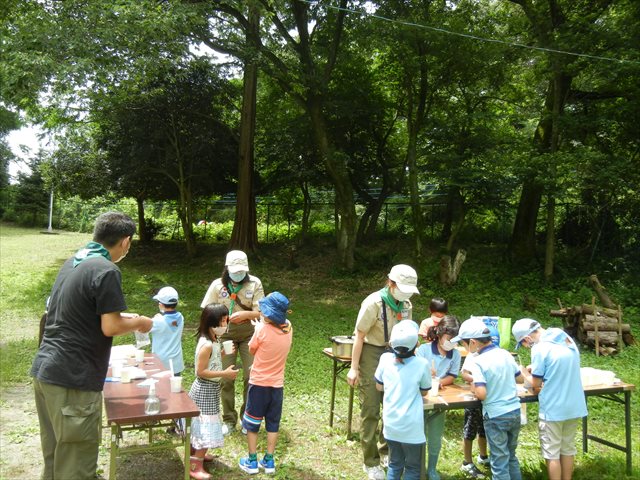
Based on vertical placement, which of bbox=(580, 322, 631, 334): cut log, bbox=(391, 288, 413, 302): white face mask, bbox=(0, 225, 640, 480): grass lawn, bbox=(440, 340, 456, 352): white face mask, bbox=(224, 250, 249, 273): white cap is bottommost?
bbox=(0, 225, 640, 480): grass lawn

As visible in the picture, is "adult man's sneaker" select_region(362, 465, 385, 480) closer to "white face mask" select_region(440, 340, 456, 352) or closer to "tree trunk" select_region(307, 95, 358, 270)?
"white face mask" select_region(440, 340, 456, 352)

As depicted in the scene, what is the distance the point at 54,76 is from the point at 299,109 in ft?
31.2

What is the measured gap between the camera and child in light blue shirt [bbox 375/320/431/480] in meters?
3.98

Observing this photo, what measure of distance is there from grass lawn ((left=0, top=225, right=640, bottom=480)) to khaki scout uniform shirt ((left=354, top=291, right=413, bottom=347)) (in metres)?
1.29

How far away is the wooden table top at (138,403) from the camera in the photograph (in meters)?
3.63

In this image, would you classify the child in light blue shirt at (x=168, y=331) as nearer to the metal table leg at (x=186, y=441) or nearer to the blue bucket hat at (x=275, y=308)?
the blue bucket hat at (x=275, y=308)

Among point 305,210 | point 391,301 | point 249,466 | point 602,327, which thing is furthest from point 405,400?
point 305,210

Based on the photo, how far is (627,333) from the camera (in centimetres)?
1002

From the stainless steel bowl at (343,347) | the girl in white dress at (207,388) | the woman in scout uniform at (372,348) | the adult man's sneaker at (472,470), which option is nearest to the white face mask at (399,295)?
the woman in scout uniform at (372,348)

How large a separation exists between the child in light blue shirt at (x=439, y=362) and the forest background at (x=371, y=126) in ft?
15.3

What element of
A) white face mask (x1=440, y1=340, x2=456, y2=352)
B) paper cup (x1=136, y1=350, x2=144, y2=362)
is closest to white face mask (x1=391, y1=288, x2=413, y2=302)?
white face mask (x1=440, y1=340, x2=456, y2=352)

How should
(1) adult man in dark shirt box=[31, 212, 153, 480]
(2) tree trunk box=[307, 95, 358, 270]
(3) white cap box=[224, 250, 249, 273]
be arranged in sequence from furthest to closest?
1. (2) tree trunk box=[307, 95, 358, 270]
2. (3) white cap box=[224, 250, 249, 273]
3. (1) adult man in dark shirt box=[31, 212, 153, 480]

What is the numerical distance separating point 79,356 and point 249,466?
2.14 meters

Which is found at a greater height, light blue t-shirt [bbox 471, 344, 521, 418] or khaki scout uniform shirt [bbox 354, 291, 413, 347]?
khaki scout uniform shirt [bbox 354, 291, 413, 347]
